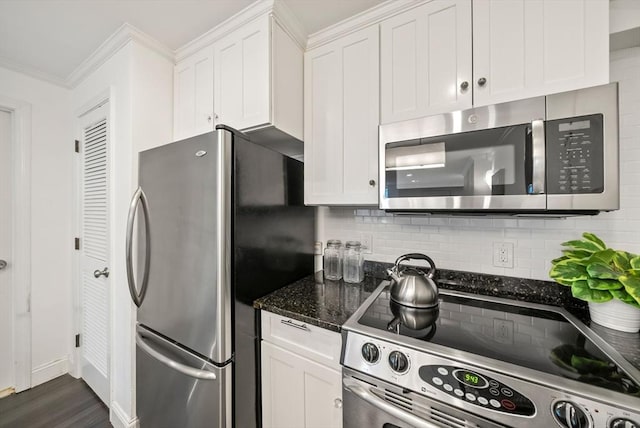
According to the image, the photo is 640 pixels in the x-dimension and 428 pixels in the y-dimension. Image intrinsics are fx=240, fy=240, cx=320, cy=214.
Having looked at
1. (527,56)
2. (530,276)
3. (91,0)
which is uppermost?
(91,0)

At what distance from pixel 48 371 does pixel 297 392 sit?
2.46 meters

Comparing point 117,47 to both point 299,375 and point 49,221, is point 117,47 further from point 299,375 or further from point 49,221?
point 299,375

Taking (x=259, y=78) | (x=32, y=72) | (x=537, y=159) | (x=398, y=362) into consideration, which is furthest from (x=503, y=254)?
(x=32, y=72)

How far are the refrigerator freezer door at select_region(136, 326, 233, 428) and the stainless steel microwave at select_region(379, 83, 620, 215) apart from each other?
1141 mm

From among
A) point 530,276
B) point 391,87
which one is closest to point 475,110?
point 391,87

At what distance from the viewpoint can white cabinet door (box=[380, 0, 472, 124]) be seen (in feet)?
3.63

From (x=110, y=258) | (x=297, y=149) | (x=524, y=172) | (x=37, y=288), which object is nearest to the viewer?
(x=524, y=172)

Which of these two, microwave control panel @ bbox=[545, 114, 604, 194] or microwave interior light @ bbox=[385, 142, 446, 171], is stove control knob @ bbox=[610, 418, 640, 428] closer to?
microwave control panel @ bbox=[545, 114, 604, 194]

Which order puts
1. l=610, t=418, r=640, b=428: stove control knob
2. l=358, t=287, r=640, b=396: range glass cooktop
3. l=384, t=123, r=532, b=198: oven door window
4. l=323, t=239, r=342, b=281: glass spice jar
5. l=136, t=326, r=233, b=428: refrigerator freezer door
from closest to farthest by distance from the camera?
l=610, t=418, r=640, b=428: stove control knob → l=358, t=287, r=640, b=396: range glass cooktop → l=384, t=123, r=532, b=198: oven door window → l=136, t=326, r=233, b=428: refrigerator freezer door → l=323, t=239, r=342, b=281: glass spice jar

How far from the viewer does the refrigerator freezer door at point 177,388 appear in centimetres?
105

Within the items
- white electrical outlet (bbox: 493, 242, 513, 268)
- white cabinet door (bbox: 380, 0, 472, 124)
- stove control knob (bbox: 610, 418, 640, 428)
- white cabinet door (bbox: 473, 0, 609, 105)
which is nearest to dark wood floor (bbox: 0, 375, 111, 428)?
stove control knob (bbox: 610, 418, 640, 428)

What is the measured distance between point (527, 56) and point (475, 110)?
29 centimetres

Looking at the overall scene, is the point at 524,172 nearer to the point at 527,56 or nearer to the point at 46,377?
the point at 527,56

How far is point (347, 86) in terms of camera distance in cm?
140
